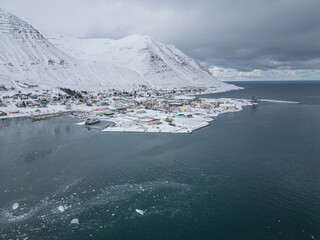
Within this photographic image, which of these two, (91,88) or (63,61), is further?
(63,61)

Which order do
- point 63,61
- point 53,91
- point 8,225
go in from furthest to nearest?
point 63,61 → point 53,91 → point 8,225

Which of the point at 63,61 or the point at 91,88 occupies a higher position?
the point at 63,61

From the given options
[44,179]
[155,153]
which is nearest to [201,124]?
[155,153]

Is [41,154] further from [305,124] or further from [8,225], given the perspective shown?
[305,124]

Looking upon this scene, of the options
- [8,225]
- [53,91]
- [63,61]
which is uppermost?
[63,61]

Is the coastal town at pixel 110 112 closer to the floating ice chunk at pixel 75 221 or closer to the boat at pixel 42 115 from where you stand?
the boat at pixel 42 115

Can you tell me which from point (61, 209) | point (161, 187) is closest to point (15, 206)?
point (61, 209)

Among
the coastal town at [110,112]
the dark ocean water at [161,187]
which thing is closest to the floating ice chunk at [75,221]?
the dark ocean water at [161,187]

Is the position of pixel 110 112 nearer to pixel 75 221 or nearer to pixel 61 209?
pixel 61 209

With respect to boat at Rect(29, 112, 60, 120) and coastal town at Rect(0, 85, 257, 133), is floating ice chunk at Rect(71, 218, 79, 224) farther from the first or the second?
boat at Rect(29, 112, 60, 120)
